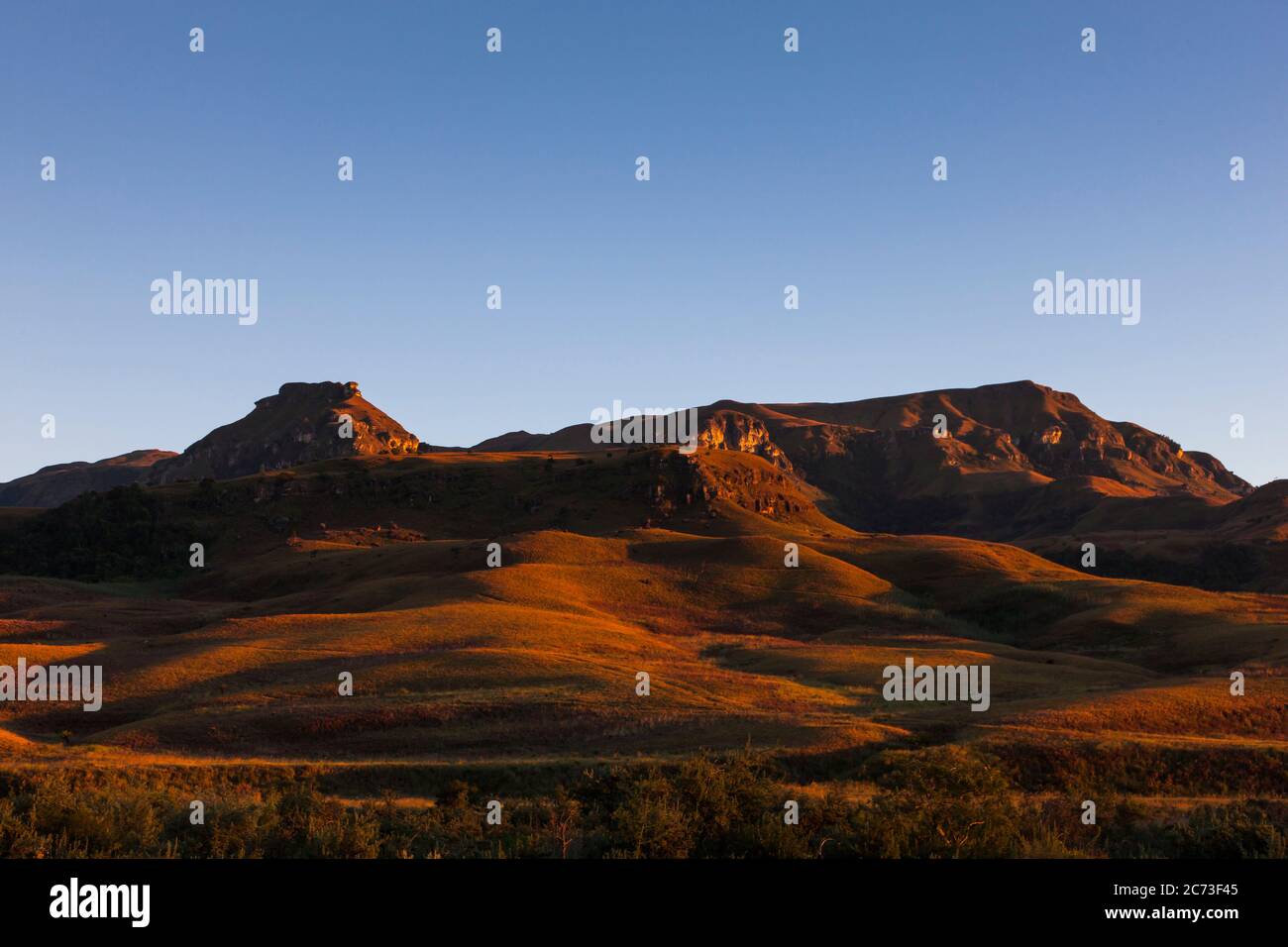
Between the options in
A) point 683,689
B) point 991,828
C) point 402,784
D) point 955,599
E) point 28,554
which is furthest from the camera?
point 28,554

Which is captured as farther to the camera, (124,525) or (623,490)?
(623,490)

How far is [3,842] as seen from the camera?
16.5 metres

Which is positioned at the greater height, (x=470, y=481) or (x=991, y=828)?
(x=470, y=481)

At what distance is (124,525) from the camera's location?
12825 centimetres

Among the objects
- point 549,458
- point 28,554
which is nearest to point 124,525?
point 28,554
